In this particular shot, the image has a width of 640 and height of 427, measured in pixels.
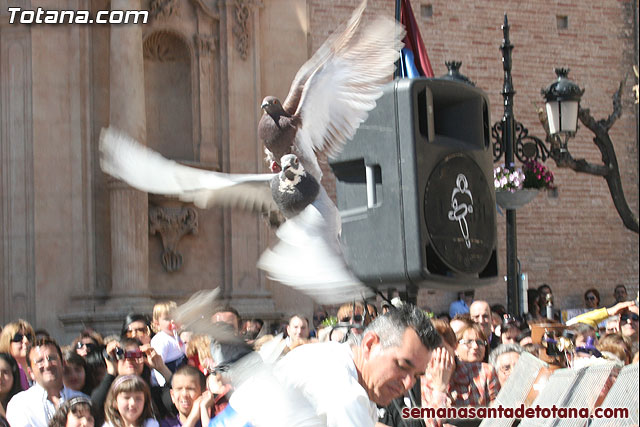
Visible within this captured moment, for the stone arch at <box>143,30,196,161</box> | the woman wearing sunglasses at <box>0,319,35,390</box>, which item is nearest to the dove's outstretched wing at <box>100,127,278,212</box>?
the woman wearing sunglasses at <box>0,319,35,390</box>

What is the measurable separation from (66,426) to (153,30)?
30.3 ft

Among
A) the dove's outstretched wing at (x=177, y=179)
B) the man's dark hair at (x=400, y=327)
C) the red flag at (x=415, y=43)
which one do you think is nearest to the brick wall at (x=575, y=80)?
the red flag at (x=415, y=43)

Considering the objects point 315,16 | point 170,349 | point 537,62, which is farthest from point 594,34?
point 170,349

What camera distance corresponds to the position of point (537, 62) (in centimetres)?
1962

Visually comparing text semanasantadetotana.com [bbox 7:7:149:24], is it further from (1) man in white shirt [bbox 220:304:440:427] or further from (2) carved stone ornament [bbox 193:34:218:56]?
(1) man in white shirt [bbox 220:304:440:427]

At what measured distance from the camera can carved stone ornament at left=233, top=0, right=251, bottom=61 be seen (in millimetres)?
15555

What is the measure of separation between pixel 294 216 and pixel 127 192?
9.41 meters

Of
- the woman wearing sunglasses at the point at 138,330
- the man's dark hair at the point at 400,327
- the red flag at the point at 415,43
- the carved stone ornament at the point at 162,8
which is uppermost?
the carved stone ornament at the point at 162,8

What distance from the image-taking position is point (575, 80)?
19.9 meters

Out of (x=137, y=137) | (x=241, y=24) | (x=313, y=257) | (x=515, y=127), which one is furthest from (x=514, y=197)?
(x=313, y=257)

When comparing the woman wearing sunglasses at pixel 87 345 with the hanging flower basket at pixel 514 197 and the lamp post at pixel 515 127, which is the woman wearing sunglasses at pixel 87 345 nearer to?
the lamp post at pixel 515 127

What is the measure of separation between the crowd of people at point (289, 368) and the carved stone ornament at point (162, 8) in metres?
5.41

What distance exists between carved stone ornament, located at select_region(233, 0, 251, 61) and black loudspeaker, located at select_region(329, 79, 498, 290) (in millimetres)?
10604

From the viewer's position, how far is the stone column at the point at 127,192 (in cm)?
1457
